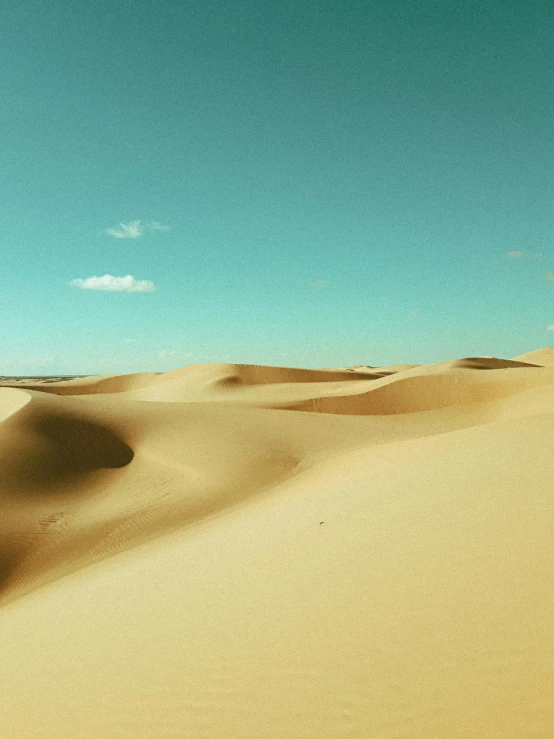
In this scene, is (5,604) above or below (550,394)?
below

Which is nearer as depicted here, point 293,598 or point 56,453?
point 293,598

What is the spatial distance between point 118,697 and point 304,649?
3.29 ft

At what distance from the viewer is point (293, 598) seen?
11.7 feet

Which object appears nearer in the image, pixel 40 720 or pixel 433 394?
pixel 40 720

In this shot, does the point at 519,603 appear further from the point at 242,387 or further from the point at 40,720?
the point at 242,387

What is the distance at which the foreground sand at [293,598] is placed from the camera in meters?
2.31

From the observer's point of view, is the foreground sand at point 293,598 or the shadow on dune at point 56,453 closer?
the foreground sand at point 293,598

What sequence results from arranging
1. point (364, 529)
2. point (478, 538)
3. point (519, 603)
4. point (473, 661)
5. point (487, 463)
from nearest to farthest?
point (473, 661)
point (519, 603)
point (478, 538)
point (364, 529)
point (487, 463)

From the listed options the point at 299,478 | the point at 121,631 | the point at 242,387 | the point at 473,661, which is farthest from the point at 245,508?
the point at 242,387

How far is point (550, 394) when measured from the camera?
1891 cm

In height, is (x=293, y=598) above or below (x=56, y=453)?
above

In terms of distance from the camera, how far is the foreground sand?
7.58 feet

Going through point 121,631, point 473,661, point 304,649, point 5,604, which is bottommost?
point 5,604

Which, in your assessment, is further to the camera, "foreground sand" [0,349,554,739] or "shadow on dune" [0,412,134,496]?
"shadow on dune" [0,412,134,496]
